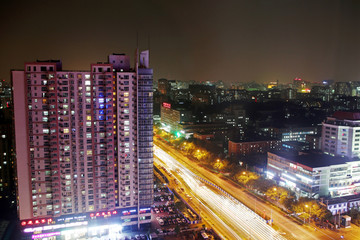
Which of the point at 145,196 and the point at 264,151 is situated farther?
the point at 264,151

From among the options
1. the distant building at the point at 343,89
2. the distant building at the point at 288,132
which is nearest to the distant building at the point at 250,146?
the distant building at the point at 288,132

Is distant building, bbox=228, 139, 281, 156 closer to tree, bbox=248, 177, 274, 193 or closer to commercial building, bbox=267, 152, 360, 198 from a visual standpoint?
commercial building, bbox=267, 152, 360, 198

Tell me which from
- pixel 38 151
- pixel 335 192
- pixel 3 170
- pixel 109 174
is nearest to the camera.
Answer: pixel 38 151

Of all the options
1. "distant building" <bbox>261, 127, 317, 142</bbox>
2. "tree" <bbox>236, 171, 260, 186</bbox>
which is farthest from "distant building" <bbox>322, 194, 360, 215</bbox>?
"distant building" <bbox>261, 127, 317, 142</bbox>

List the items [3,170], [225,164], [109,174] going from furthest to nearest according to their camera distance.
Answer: [225,164], [3,170], [109,174]

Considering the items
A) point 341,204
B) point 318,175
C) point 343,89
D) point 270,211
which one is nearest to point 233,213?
point 270,211

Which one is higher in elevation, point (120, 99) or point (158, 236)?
point (120, 99)

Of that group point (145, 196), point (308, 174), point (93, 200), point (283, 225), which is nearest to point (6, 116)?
point (93, 200)

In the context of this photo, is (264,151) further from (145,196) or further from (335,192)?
(145,196)
